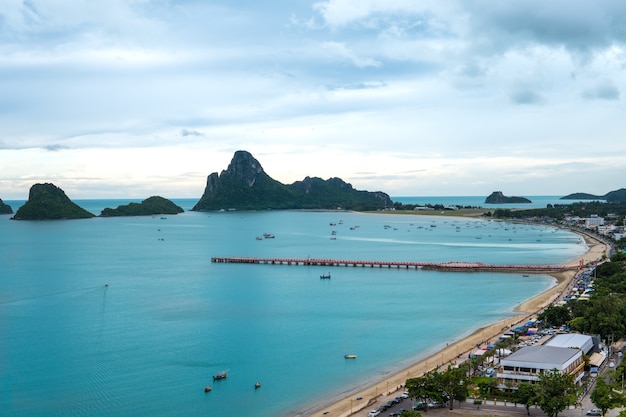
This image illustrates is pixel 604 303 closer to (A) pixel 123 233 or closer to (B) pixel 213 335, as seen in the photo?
(B) pixel 213 335

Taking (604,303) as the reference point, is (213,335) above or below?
below

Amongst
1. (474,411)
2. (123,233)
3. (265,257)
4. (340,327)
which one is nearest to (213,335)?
(340,327)

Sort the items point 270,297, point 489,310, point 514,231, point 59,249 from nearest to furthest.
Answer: point 489,310 → point 270,297 → point 59,249 → point 514,231

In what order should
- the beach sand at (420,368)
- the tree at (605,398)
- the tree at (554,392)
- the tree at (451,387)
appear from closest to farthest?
the tree at (554,392) < the tree at (605,398) < the tree at (451,387) < the beach sand at (420,368)

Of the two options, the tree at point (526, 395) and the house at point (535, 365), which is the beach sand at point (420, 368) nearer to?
the house at point (535, 365)

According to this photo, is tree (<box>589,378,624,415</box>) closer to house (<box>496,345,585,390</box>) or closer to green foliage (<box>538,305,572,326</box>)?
house (<box>496,345,585,390</box>)

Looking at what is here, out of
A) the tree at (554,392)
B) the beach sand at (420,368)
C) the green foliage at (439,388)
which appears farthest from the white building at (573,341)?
the green foliage at (439,388)
